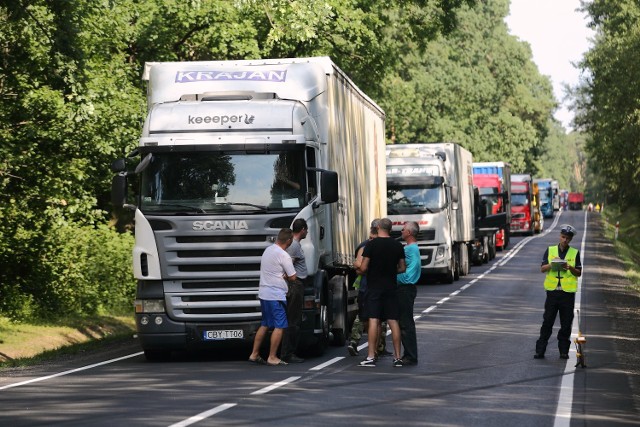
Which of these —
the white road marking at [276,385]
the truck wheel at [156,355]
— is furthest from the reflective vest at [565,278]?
the truck wheel at [156,355]

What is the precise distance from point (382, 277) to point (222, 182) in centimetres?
244

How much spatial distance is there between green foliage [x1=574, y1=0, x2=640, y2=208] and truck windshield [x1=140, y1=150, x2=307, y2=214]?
30.1 meters

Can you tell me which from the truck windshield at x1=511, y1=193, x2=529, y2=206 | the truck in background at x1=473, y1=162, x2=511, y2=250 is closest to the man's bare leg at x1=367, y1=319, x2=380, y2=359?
the truck in background at x1=473, y1=162, x2=511, y2=250

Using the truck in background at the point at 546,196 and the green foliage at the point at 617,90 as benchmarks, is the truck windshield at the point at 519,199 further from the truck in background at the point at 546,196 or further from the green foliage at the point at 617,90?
the truck in background at the point at 546,196

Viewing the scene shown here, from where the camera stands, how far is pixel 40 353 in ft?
66.5

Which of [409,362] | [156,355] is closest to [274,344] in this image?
[409,362]

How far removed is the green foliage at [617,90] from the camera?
47.9m

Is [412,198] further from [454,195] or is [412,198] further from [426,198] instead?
[454,195]

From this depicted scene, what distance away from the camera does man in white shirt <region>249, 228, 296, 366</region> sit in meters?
16.7

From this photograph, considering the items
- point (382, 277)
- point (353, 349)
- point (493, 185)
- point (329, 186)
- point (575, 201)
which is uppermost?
point (575, 201)

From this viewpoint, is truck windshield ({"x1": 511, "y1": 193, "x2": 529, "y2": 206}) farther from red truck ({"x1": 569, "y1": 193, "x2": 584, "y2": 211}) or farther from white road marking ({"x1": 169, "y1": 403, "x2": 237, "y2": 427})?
red truck ({"x1": 569, "y1": 193, "x2": 584, "y2": 211})

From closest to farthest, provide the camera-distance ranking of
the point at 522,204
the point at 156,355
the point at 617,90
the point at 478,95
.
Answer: the point at 156,355 < the point at 617,90 < the point at 522,204 < the point at 478,95

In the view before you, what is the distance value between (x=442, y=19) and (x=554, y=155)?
134620mm

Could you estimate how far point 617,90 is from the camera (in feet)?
164
